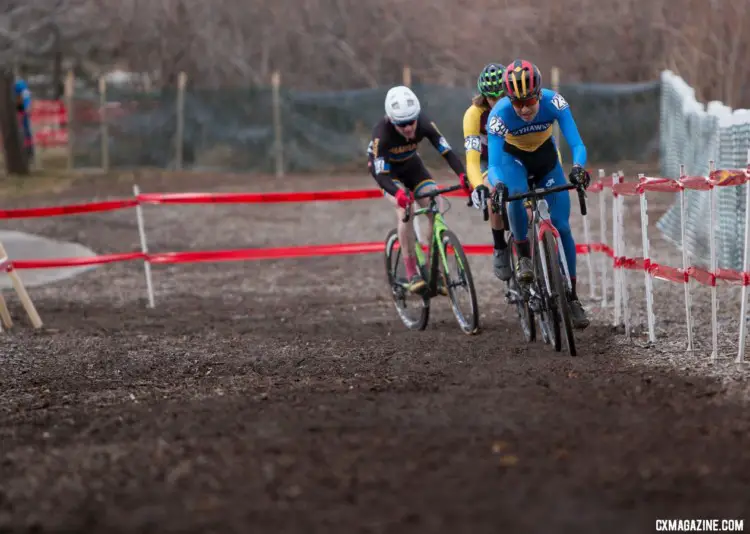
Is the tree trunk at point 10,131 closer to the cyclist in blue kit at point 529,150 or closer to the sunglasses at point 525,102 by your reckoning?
the cyclist in blue kit at point 529,150

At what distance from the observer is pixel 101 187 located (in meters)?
29.4

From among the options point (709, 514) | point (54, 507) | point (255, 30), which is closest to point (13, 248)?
point (54, 507)

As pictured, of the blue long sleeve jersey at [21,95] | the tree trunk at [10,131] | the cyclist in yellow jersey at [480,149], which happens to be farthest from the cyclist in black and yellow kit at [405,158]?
the blue long sleeve jersey at [21,95]

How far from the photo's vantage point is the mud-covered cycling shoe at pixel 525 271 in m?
9.09

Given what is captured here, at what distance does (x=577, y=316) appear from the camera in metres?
8.64

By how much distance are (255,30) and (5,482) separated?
37825 millimetres

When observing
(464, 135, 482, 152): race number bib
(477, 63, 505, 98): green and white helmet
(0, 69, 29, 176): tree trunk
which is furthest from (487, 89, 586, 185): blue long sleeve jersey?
(0, 69, 29, 176): tree trunk

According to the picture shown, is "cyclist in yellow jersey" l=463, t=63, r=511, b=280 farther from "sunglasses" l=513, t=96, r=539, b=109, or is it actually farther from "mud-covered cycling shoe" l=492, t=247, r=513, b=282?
"sunglasses" l=513, t=96, r=539, b=109

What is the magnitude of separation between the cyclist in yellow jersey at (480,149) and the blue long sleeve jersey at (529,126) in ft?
0.80

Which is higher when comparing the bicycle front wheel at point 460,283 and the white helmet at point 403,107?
the white helmet at point 403,107

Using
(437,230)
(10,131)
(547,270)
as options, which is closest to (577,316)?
(547,270)

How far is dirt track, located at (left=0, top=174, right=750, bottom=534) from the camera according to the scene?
4840 millimetres

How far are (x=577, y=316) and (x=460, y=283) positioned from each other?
5.50 ft

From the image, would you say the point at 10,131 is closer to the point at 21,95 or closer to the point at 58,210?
the point at 21,95
